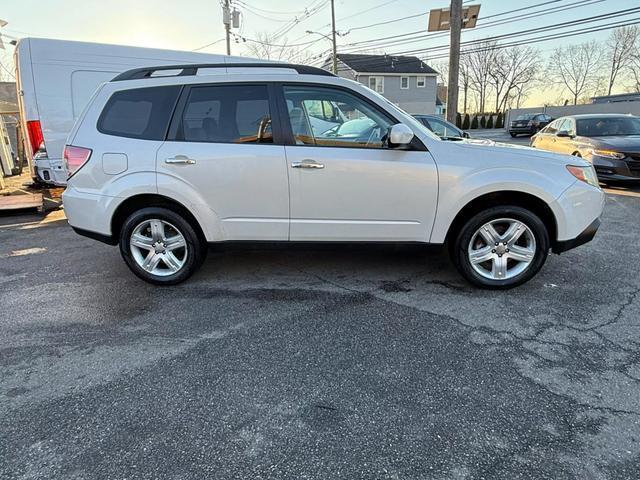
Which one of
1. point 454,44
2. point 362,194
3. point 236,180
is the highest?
point 454,44

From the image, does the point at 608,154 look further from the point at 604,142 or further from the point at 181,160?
the point at 181,160

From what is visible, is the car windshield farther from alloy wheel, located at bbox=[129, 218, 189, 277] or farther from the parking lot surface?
alloy wheel, located at bbox=[129, 218, 189, 277]

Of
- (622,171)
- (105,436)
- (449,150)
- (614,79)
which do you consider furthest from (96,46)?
(614,79)

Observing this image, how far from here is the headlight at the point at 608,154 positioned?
844cm

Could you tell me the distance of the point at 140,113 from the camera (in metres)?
3.92

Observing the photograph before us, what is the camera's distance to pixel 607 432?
2170 millimetres

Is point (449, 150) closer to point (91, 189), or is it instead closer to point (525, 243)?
point (525, 243)

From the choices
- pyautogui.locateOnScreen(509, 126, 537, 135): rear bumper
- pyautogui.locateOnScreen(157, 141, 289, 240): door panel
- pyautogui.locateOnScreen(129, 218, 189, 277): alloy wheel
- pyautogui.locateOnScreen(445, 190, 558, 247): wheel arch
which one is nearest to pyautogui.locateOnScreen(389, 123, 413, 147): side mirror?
pyautogui.locateOnScreen(445, 190, 558, 247): wheel arch

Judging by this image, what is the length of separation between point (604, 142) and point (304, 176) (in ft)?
26.2

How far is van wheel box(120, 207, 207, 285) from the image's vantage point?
3.98 m

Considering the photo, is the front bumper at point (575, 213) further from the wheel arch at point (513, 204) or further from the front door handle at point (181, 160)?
the front door handle at point (181, 160)

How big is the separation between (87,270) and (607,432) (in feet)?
16.2

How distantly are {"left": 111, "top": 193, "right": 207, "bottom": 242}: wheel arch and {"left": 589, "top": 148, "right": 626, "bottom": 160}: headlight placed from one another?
8.57m

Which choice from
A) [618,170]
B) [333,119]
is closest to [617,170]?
[618,170]
